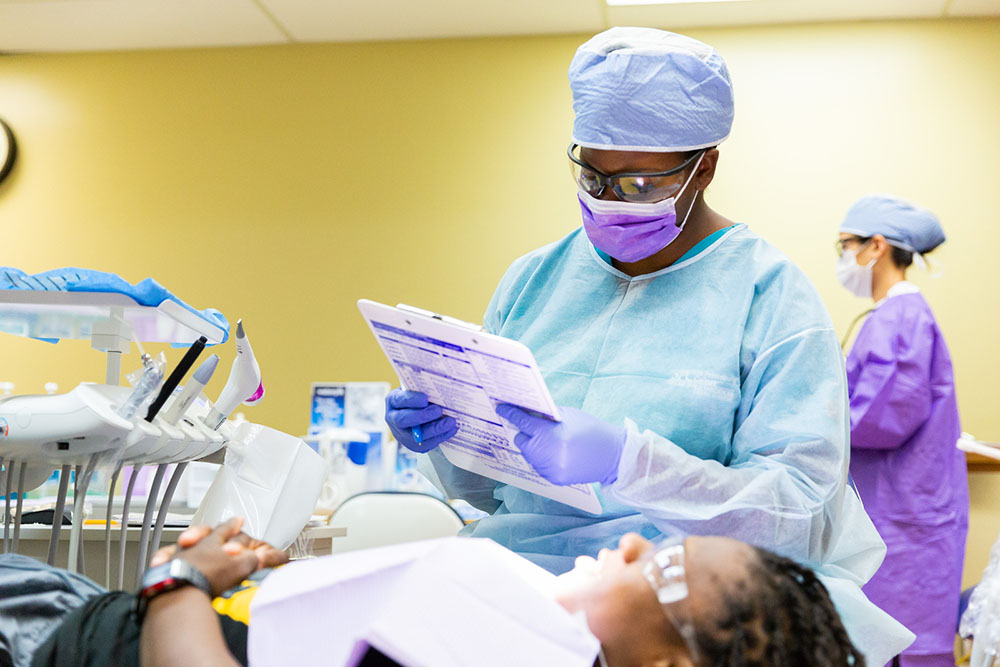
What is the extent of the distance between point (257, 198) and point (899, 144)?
273 cm

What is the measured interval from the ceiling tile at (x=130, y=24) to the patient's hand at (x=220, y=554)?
3.43 m

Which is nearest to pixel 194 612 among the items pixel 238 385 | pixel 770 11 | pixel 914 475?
pixel 238 385

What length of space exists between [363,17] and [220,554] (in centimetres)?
351

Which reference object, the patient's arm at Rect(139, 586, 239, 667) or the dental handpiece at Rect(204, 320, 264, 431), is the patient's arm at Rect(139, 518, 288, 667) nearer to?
the patient's arm at Rect(139, 586, 239, 667)

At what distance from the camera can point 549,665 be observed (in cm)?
89

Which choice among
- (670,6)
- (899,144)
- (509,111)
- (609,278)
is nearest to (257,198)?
(509,111)

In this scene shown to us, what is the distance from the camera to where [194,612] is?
2.94ft

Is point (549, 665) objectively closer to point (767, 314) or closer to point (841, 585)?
point (841, 585)

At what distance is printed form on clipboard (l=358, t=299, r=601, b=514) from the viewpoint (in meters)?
1.18

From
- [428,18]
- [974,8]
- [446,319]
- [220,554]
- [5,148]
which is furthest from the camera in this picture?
[5,148]

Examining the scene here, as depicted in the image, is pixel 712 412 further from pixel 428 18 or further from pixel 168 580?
pixel 428 18

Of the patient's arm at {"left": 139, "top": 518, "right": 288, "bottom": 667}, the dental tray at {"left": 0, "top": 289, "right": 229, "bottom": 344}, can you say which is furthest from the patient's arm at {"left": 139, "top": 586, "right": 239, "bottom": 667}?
the dental tray at {"left": 0, "top": 289, "right": 229, "bottom": 344}

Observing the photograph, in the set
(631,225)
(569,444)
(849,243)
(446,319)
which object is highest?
(849,243)

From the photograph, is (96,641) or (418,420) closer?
(96,641)
